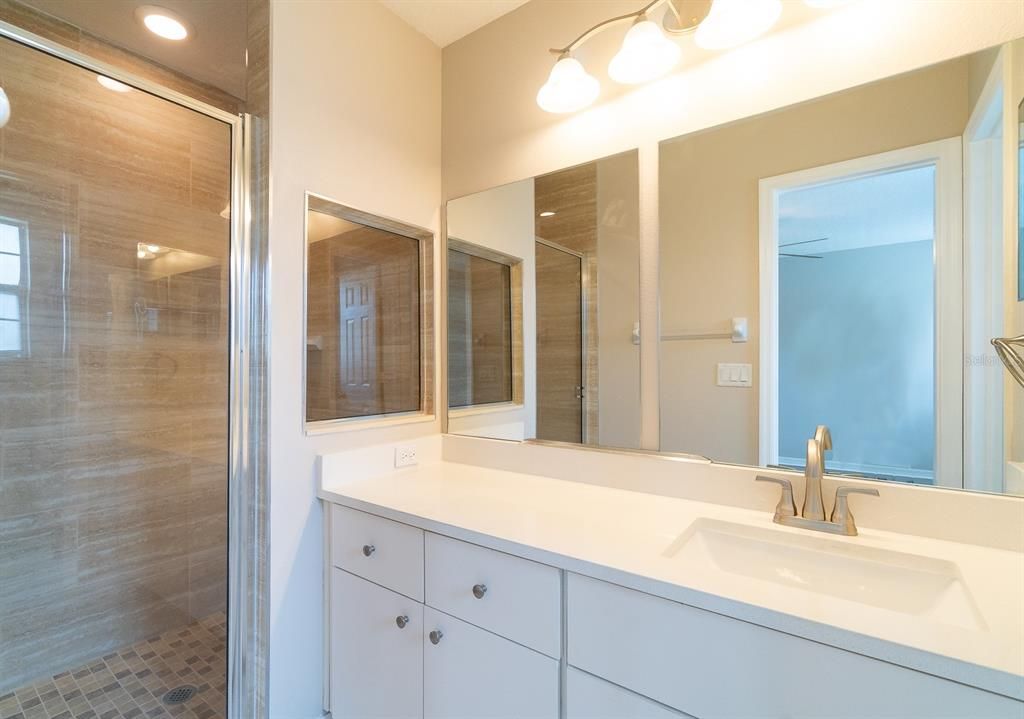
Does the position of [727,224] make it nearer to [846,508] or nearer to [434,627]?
[846,508]

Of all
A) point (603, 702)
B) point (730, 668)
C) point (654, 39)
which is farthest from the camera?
point (654, 39)

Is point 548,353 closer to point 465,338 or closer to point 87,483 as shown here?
point 465,338

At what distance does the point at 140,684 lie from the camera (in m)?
1.62

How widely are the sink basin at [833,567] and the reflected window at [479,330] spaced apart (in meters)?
0.89

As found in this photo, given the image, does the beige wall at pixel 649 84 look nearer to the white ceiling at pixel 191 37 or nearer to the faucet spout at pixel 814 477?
the faucet spout at pixel 814 477

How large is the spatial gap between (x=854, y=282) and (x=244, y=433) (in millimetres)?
1778

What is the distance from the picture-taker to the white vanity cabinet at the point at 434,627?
3.24 ft

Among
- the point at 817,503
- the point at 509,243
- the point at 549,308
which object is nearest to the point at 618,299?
the point at 549,308

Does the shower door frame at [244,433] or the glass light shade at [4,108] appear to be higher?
the glass light shade at [4,108]

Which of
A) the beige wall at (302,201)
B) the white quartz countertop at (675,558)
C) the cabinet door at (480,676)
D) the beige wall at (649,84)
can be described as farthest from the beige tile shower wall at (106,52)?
the cabinet door at (480,676)

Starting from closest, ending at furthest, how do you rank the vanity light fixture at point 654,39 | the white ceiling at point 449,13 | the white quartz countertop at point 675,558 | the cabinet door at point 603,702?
the white quartz countertop at point 675,558 < the cabinet door at point 603,702 < the vanity light fixture at point 654,39 < the white ceiling at point 449,13

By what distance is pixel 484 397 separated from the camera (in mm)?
1816

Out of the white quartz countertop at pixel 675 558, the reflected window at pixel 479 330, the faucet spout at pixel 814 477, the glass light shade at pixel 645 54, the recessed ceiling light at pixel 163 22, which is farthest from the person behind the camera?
the reflected window at pixel 479 330

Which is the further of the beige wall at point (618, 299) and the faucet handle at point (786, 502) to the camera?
the beige wall at point (618, 299)
